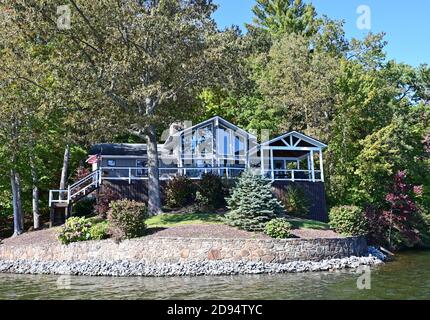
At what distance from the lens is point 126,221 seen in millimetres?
20953

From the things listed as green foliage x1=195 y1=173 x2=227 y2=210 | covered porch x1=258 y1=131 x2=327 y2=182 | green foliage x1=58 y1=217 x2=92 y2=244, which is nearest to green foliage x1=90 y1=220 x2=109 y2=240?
green foliage x1=58 y1=217 x2=92 y2=244

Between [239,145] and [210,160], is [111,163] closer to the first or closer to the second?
[210,160]

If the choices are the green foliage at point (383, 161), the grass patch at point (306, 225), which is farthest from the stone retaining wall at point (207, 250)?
the green foliage at point (383, 161)

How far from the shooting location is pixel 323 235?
72.2 ft

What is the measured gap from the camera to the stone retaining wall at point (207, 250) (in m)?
19.8

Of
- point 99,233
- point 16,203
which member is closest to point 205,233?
point 99,233

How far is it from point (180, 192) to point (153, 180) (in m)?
1.98

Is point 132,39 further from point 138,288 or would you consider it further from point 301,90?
point 301,90

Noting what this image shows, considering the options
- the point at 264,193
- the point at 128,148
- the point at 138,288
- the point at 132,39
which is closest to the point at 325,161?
the point at 264,193

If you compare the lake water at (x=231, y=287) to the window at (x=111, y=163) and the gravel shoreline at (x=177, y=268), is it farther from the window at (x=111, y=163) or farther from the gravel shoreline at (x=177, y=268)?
the window at (x=111, y=163)

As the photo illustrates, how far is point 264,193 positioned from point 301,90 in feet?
51.0

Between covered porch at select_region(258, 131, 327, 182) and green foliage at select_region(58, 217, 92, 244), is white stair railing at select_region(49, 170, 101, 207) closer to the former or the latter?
green foliage at select_region(58, 217, 92, 244)

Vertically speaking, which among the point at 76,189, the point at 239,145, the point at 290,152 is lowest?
the point at 76,189

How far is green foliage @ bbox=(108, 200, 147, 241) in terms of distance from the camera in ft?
68.7
